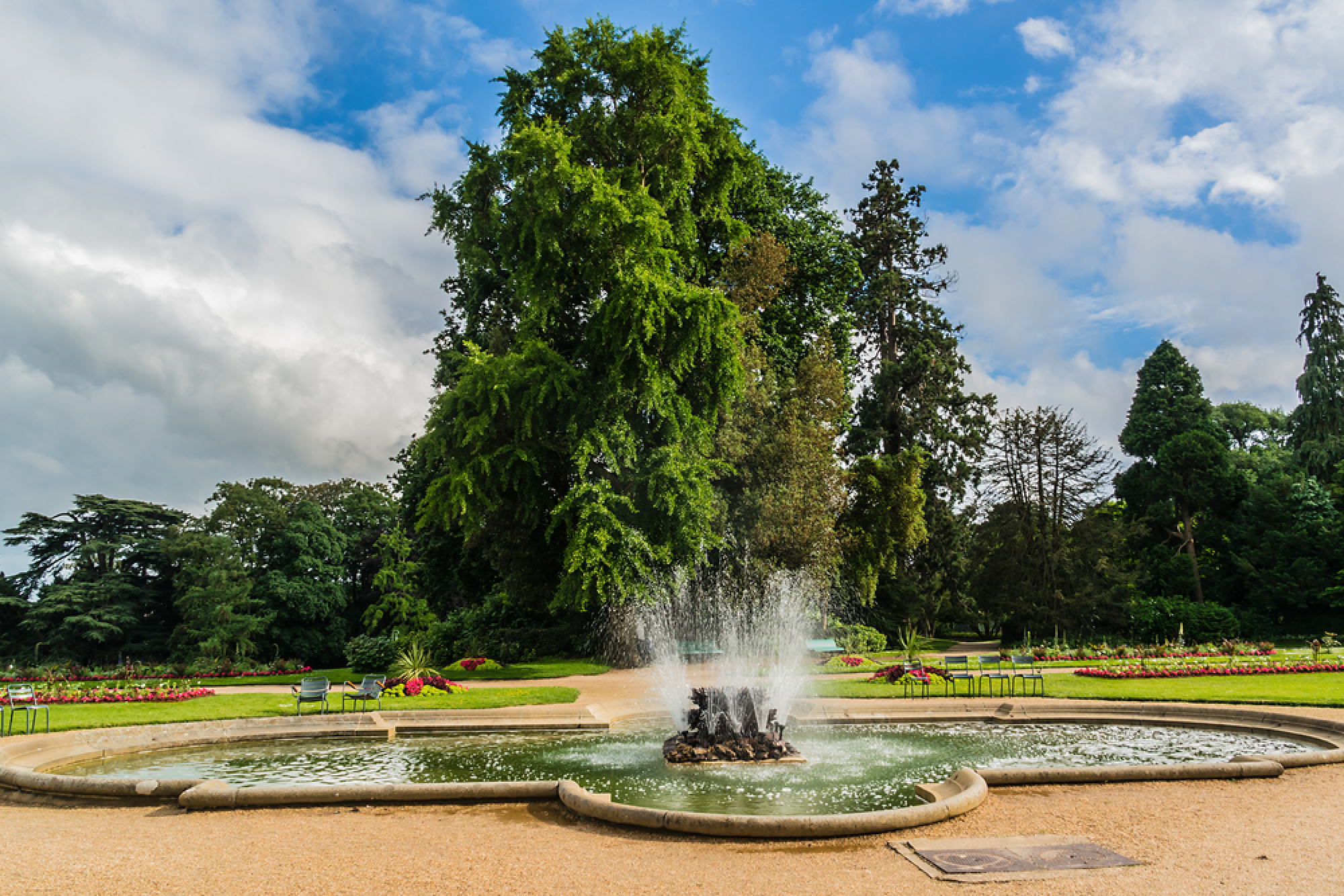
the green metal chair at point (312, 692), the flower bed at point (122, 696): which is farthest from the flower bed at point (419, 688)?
the flower bed at point (122, 696)

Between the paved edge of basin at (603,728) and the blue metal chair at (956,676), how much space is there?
1651 mm

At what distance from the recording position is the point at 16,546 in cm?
4381

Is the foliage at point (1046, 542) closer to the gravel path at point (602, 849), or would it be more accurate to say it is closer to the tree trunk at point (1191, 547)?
the tree trunk at point (1191, 547)

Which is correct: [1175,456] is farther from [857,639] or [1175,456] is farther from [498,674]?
[498,674]

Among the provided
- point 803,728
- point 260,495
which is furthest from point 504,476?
point 260,495

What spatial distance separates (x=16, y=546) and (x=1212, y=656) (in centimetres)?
5536

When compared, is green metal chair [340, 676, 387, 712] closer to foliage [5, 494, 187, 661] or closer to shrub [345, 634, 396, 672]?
shrub [345, 634, 396, 672]

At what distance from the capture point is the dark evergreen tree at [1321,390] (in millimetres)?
41750

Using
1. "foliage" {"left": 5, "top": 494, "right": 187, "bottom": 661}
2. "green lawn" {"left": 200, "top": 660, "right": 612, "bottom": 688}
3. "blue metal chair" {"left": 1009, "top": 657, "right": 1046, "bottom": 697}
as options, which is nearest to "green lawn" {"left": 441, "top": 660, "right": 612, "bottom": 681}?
"green lawn" {"left": 200, "top": 660, "right": 612, "bottom": 688}

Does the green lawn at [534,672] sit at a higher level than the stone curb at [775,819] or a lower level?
lower

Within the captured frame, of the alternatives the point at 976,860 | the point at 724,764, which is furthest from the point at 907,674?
the point at 976,860

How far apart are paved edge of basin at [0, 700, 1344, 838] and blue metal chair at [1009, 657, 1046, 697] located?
83.8 inches

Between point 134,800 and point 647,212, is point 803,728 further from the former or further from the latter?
point 647,212

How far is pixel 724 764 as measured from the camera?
10.2 m
